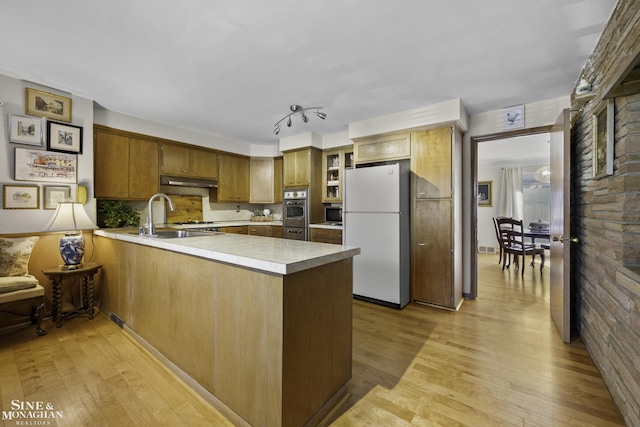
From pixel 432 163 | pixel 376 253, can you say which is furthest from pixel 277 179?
pixel 432 163

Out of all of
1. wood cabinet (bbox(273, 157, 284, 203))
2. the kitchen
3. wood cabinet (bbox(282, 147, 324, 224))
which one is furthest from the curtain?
wood cabinet (bbox(273, 157, 284, 203))

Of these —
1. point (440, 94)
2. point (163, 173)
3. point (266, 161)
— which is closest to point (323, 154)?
point (266, 161)

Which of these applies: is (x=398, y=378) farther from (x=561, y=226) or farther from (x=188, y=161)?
(x=188, y=161)

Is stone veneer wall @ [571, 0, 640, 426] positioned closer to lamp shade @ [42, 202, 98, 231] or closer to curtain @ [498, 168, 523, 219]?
lamp shade @ [42, 202, 98, 231]

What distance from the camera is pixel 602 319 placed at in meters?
1.85

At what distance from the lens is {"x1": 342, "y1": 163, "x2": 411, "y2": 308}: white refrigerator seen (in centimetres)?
319

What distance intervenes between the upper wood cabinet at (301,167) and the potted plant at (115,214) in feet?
8.02

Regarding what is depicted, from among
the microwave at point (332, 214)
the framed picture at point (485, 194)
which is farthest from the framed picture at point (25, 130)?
the framed picture at point (485, 194)

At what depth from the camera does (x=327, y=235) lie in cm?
418

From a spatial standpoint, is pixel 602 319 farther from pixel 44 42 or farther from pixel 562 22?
pixel 44 42

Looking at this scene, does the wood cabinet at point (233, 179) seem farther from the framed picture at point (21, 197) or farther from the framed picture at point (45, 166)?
the framed picture at point (21, 197)

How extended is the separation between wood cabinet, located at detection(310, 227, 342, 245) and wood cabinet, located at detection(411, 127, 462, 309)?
1.12 metres

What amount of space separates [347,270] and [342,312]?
260 mm

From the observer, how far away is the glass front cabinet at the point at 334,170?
4645 millimetres
